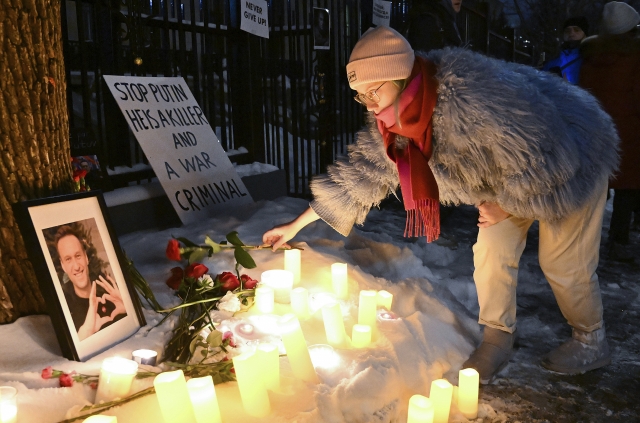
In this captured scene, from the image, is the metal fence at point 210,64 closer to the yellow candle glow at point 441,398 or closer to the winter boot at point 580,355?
the yellow candle glow at point 441,398

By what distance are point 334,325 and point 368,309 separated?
19 centimetres

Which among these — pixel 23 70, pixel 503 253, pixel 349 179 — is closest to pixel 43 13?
pixel 23 70

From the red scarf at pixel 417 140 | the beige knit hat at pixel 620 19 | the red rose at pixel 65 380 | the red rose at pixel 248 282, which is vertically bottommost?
the red rose at pixel 65 380

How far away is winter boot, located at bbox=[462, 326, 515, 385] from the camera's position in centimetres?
268

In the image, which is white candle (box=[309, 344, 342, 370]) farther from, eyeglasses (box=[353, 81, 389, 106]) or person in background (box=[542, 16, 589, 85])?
person in background (box=[542, 16, 589, 85])

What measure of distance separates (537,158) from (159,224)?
282 centimetres

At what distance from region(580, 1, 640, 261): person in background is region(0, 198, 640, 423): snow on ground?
2.30 feet

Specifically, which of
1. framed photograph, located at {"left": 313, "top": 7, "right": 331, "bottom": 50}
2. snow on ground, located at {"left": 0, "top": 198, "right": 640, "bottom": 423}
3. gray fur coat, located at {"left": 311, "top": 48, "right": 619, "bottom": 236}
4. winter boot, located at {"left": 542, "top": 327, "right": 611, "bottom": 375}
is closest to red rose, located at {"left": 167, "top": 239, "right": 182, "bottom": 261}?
snow on ground, located at {"left": 0, "top": 198, "right": 640, "bottom": 423}

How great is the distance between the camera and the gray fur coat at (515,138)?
218cm

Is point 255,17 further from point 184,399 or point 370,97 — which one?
point 184,399

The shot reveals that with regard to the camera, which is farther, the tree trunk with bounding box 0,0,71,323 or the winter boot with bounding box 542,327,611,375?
the winter boot with bounding box 542,327,611,375

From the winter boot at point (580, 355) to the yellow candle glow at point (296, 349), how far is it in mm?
1298

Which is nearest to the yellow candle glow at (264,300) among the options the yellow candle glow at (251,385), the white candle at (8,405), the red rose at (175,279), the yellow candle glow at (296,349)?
the red rose at (175,279)

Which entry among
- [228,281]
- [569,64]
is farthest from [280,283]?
[569,64]
